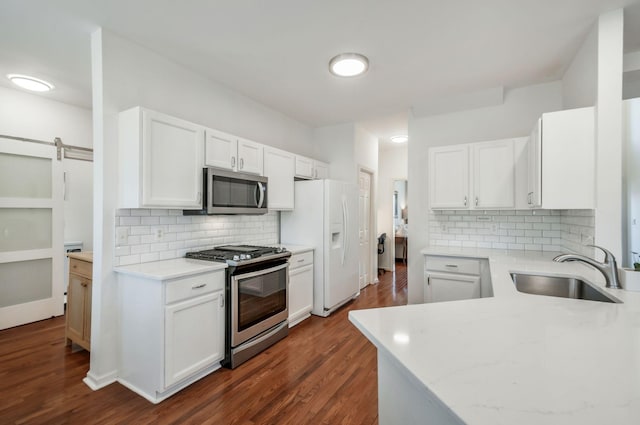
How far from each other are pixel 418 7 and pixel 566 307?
2031 millimetres

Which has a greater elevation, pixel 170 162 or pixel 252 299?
pixel 170 162

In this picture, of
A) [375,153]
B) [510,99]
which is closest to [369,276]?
[375,153]

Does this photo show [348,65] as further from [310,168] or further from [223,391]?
[223,391]

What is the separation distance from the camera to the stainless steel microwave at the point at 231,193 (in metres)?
2.68

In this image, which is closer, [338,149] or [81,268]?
[81,268]

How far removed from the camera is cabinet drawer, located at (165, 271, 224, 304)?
82.4 inches

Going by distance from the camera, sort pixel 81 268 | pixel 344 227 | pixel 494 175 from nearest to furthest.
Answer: pixel 81 268
pixel 494 175
pixel 344 227

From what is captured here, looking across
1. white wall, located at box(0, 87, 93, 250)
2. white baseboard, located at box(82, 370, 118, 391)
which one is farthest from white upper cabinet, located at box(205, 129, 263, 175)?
white wall, located at box(0, 87, 93, 250)

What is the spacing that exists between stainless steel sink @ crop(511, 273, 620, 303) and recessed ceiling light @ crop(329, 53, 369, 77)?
7.19 ft

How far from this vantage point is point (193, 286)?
2242 mm

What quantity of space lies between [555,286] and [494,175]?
134cm

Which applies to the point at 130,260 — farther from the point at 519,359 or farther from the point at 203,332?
the point at 519,359

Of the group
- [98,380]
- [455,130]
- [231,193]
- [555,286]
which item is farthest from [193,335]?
[455,130]

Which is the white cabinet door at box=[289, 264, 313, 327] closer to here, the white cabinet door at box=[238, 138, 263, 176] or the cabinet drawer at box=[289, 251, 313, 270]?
the cabinet drawer at box=[289, 251, 313, 270]
